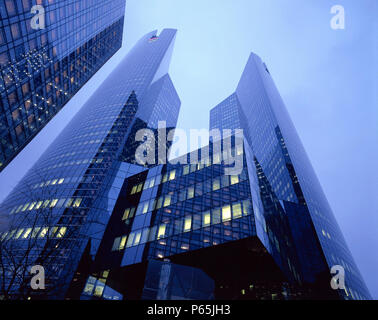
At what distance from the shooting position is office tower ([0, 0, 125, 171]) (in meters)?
31.0

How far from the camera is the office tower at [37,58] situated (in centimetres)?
3095

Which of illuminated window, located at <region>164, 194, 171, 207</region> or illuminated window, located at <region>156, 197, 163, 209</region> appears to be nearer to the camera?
illuminated window, located at <region>164, 194, 171, 207</region>

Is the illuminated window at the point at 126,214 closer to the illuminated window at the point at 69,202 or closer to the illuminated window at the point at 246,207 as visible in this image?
the illuminated window at the point at 69,202

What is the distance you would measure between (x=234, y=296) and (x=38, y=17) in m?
53.9

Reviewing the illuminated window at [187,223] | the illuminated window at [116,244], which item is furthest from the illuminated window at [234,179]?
the illuminated window at [116,244]

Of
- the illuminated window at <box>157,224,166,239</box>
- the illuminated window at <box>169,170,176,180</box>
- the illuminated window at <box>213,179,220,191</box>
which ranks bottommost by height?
the illuminated window at <box>157,224,166,239</box>

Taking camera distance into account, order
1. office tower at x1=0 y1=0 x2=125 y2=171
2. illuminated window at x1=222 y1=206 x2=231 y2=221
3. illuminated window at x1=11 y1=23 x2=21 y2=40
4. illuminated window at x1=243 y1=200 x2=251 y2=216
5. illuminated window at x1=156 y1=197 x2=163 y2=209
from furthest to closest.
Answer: illuminated window at x1=156 y1=197 x2=163 y2=209, office tower at x1=0 y1=0 x2=125 y2=171, illuminated window at x1=11 y1=23 x2=21 y2=40, illuminated window at x1=222 y1=206 x2=231 y2=221, illuminated window at x1=243 y1=200 x2=251 y2=216

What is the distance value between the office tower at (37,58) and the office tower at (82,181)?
1248cm

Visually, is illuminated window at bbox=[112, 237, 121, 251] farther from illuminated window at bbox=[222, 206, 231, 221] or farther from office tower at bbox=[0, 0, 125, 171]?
office tower at bbox=[0, 0, 125, 171]

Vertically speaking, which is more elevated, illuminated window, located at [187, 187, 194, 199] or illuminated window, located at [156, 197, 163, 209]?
illuminated window, located at [187, 187, 194, 199]

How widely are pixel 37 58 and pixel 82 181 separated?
104ft

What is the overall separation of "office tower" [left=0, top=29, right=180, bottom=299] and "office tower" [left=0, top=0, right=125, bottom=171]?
491 inches

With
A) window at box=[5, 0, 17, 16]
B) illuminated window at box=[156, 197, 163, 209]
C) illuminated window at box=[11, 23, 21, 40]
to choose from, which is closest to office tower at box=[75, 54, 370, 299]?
illuminated window at box=[156, 197, 163, 209]

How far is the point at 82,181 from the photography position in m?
58.4
